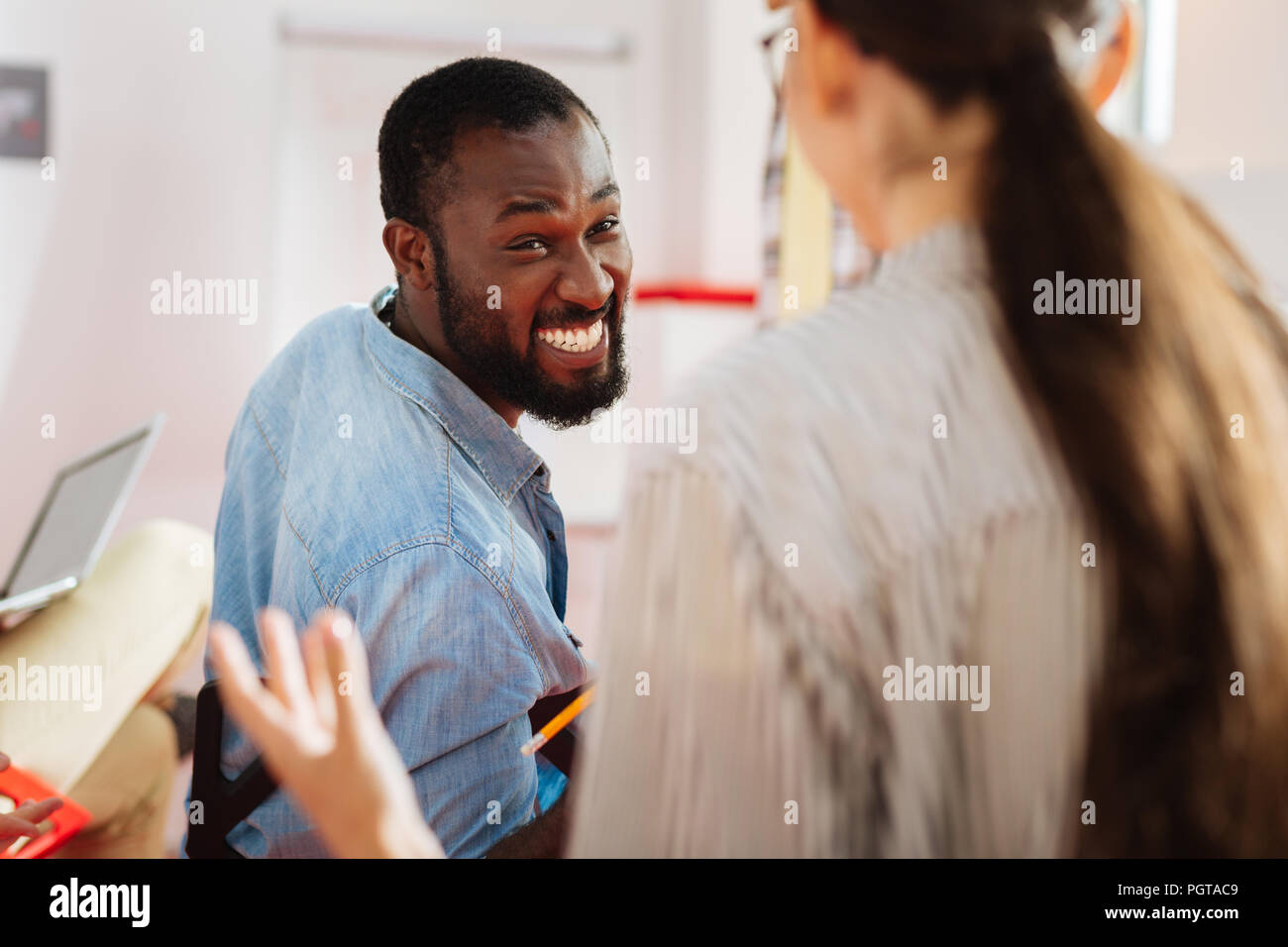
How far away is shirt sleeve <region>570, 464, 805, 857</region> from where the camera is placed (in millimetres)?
425

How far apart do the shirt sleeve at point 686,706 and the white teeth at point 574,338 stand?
616mm

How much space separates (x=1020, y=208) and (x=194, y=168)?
2239 mm

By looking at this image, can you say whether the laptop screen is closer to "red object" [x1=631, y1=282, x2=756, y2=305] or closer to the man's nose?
the man's nose

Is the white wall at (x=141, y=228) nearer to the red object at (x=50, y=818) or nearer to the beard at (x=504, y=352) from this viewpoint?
the red object at (x=50, y=818)

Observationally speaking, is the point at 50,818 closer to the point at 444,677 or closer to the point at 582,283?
the point at 444,677

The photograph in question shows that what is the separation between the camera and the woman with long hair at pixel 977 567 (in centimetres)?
42

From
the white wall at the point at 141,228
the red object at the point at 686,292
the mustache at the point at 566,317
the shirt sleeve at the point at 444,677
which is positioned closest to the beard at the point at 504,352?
the mustache at the point at 566,317

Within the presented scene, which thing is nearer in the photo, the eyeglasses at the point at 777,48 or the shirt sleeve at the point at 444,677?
the eyeglasses at the point at 777,48

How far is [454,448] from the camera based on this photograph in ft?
2.92

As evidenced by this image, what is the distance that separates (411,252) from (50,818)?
2.14 feet

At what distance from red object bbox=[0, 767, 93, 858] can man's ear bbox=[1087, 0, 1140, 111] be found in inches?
40.5
